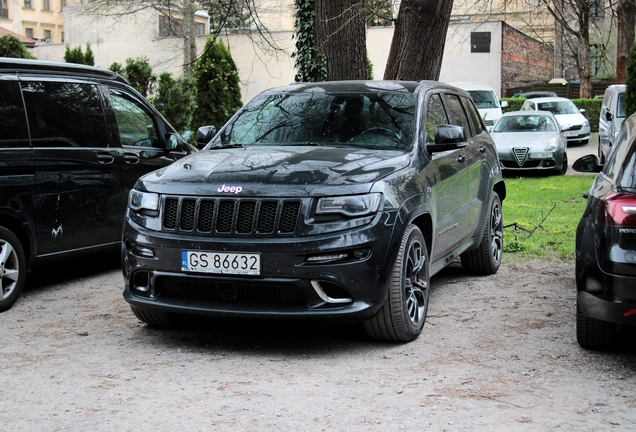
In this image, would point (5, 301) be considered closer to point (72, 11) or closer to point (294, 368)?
point (294, 368)

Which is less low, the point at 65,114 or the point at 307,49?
the point at 307,49

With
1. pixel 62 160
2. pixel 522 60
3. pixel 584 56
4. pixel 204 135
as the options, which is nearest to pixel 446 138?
pixel 204 135

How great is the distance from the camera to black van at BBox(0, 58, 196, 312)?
7.03 m

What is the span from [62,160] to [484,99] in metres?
22.4

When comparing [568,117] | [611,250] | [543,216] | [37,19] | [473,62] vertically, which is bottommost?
[543,216]

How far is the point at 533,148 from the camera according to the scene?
19219 millimetres

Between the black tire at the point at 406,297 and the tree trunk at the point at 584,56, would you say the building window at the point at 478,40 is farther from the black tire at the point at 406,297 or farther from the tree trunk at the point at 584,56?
the black tire at the point at 406,297

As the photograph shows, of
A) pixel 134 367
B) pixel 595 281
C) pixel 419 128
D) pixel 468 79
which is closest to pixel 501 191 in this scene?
pixel 419 128

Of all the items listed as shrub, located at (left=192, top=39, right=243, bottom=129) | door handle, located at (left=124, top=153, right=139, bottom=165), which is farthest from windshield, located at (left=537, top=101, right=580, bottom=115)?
door handle, located at (left=124, top=153, right=139, bottom=165)

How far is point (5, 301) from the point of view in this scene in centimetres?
697

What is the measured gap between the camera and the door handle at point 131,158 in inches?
331

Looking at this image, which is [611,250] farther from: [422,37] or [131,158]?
[422,37]

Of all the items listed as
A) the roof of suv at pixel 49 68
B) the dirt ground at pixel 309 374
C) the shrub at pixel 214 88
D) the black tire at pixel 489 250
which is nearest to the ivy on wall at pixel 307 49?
the roof of suv at pixel 49 68

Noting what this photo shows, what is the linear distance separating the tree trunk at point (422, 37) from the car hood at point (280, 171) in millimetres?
5281
